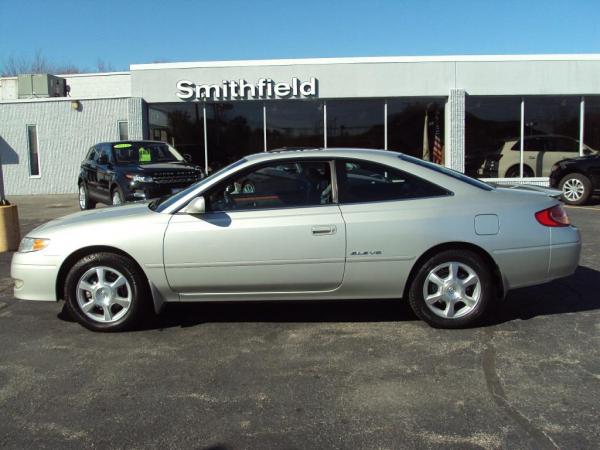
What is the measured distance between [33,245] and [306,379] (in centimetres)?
265

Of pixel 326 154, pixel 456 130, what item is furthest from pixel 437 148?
pixel 326 154

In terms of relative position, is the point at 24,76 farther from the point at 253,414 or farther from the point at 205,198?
the point at 253,414

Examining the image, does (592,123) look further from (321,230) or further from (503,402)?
(503,402)

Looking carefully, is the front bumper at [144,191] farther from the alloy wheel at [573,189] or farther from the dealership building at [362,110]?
the alloy wheel at [573,189]

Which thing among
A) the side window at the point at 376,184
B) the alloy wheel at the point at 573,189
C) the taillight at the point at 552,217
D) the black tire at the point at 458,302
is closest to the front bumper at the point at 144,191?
the side window at the point at 376,184

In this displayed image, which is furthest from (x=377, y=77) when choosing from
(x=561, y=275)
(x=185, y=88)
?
(x=561, y=275)

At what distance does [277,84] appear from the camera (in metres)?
16.6

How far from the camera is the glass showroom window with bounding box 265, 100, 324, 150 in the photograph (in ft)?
56.0

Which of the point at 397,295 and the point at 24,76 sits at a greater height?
the point at 24,76

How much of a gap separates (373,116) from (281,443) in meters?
14.9

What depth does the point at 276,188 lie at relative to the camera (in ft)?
15.7

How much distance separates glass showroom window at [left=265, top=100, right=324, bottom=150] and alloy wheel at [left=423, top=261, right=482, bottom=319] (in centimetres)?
1284

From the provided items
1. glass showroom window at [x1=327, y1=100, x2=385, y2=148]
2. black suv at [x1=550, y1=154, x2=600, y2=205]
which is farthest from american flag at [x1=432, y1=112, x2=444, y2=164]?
black suv at [x1=550, y1=154, x2=600, y2=205]

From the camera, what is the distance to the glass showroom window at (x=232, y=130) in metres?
17.1
